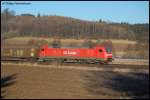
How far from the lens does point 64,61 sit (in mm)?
60281

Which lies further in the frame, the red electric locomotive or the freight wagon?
the freight wagon

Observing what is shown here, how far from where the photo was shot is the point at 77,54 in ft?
190

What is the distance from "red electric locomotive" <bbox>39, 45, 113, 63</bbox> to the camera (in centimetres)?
5684

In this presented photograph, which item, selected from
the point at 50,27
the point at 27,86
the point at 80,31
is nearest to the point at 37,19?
the point at 50,27

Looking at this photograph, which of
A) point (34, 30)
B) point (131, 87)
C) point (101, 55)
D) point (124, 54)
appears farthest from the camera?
point (34, 30)

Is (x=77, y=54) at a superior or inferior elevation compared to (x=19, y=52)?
inferior

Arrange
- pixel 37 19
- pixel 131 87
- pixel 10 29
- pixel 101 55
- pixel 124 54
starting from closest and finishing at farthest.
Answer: pixel 131 87
pixel 101 55
pixel 124 54
pixel 10 29
pixel 37 19

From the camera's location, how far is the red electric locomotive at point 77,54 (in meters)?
56.8

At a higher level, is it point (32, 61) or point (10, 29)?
point (10, 29)

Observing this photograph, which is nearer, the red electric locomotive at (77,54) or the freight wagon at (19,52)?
the red electric locomotive at (77,54)

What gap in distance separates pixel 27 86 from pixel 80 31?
9571 cm

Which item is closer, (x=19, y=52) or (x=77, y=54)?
(x=77, y=54)

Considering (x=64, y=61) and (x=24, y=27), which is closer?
(x=64, y=61)

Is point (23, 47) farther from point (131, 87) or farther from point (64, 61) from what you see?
point (131, 87)
